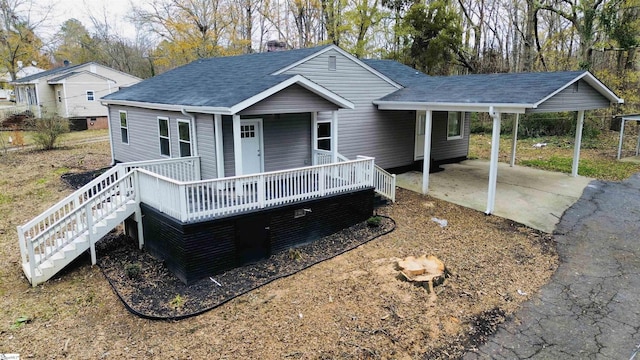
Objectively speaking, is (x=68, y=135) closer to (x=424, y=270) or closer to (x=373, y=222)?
(x=373, y=222)

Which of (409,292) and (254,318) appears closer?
(254,318)

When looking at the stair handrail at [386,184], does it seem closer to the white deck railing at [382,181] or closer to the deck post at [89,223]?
the white deck railing at [382,181]

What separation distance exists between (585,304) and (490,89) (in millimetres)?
6416

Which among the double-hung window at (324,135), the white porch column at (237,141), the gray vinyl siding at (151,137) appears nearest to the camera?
the white porch column at (237,141)

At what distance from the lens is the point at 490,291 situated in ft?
22.4

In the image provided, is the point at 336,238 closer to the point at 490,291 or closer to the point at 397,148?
the point at 490,291

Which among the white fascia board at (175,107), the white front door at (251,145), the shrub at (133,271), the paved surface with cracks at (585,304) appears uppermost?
the white fascia board at (175,107)

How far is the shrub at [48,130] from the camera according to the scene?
2047cm

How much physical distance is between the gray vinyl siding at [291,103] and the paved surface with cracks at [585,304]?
19.7ft

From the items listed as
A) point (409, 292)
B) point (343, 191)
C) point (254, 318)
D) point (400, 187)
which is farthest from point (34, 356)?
point (400, 187)

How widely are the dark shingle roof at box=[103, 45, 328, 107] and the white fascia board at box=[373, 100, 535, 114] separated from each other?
2.92m

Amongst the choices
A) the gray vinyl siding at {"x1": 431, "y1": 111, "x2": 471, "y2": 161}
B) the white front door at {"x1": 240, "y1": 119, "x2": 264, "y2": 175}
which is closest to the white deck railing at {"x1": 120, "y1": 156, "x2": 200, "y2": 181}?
the white front door at {"x1": 240, "y1": 119, "x2": 264, "y2": 175}

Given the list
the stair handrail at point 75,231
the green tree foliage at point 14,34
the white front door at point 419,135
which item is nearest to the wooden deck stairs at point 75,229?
the stair handrail at point 75,231

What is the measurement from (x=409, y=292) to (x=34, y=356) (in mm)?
5268
